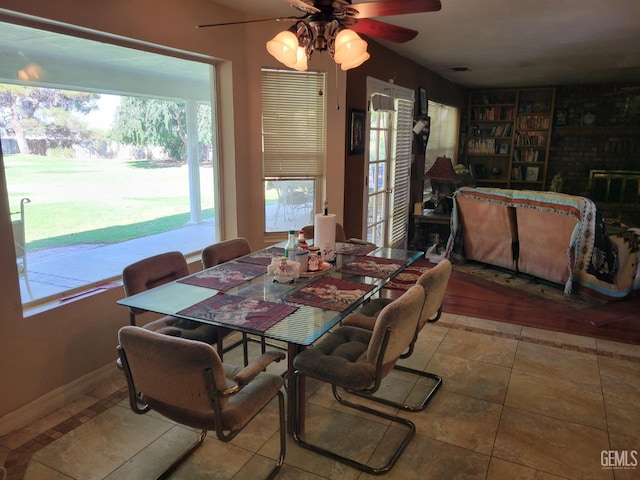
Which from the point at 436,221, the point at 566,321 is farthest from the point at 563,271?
the point at 436,221

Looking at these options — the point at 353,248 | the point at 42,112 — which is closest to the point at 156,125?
the point at 42,112

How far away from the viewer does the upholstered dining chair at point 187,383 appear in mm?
1466

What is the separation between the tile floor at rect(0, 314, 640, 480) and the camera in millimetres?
1967

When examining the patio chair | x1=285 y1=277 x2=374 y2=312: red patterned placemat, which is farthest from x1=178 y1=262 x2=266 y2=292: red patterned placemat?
the patio chair

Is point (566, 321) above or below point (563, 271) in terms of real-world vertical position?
below

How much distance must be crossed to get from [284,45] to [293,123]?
188cm

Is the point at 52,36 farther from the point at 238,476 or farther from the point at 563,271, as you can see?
the point at 563,271

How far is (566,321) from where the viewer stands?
3625 mm

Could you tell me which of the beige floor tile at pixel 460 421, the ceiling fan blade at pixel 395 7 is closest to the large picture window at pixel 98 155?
the ceiling fan blade at pixel 395 7

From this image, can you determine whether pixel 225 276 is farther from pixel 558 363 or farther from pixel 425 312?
pixel 558 363

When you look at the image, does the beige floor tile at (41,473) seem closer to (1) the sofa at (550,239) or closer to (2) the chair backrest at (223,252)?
(2) the chair backrest at (223,252)

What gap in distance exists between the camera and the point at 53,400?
2.42 m

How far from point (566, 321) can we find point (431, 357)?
4.61 feet

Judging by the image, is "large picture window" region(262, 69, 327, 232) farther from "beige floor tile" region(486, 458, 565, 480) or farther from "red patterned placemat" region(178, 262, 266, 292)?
"beige floor tile" region(486, 458, 565, 480)
